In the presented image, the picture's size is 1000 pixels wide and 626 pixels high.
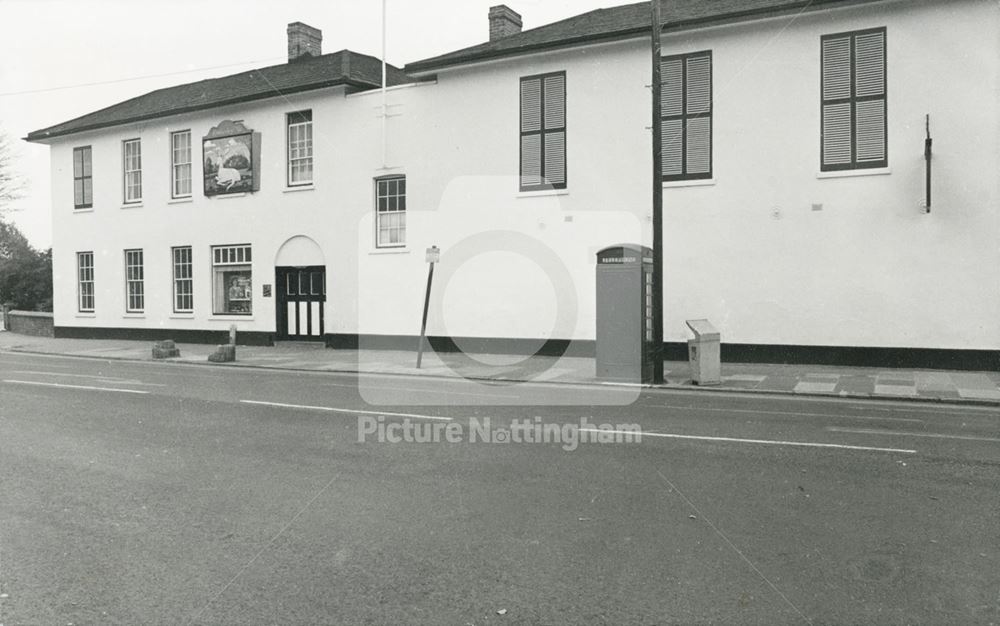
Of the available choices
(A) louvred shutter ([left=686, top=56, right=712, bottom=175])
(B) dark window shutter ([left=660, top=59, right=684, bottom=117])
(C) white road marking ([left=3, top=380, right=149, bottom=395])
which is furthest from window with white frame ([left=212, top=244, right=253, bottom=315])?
(A) louvred shutter ([left=686, top=56, right=712, bottom=175])

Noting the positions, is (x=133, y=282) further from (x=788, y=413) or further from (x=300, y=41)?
(x=788, y=413)

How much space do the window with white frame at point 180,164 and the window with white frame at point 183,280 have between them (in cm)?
196

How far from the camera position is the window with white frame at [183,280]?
85.4ft

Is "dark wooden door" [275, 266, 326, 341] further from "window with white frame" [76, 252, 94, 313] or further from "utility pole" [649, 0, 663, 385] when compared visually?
"utility pole" [649, 0, 663, 385]

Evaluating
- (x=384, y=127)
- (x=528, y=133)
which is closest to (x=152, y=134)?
(x=384, y=127)

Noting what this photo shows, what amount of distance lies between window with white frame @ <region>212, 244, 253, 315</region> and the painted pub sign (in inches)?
77.2

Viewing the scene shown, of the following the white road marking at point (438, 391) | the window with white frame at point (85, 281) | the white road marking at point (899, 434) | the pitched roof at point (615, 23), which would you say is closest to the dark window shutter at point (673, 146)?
the pitched roof at point (615, 23)

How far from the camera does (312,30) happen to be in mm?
28375

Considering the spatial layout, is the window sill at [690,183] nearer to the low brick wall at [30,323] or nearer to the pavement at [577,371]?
the pavement at [577,371]

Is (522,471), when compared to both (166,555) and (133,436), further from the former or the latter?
(133,436)

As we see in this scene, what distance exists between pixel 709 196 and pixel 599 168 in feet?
9.22

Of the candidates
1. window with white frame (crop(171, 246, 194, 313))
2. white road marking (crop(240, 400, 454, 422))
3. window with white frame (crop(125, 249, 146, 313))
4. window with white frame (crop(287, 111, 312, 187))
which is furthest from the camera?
window with white frame (crop(125, 249, 146, 313))

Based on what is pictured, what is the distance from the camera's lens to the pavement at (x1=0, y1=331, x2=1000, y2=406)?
12989 millimetres

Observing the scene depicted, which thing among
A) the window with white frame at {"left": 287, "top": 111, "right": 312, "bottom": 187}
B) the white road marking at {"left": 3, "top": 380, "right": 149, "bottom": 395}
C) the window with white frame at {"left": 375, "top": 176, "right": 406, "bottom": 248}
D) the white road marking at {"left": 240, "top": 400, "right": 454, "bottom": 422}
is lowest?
the white road marking at {"left": 3, "top": 380, "right": 149, "bottom": 395}
